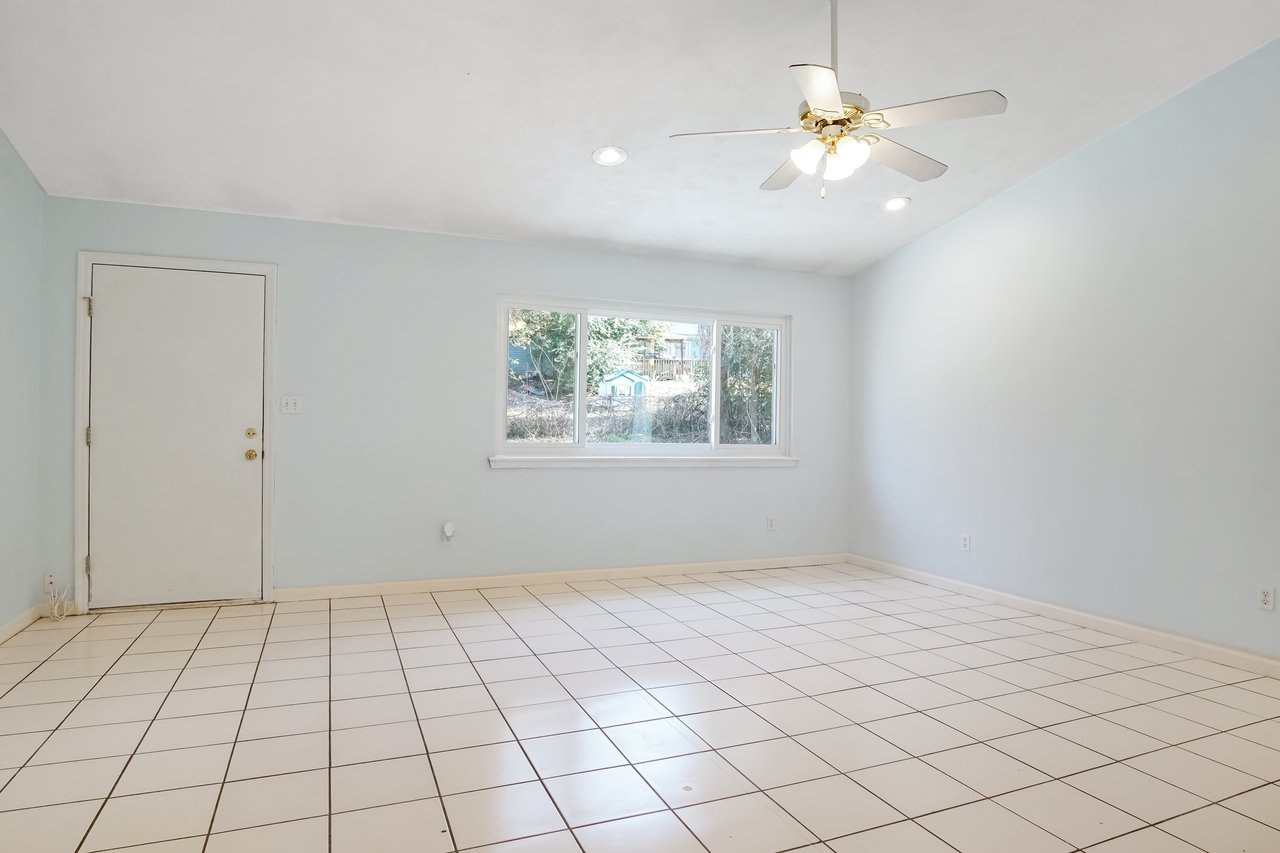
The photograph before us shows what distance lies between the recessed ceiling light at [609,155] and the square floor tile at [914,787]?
3020 millimetres

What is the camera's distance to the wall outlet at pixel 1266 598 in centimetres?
327

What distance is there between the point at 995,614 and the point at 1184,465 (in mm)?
1278

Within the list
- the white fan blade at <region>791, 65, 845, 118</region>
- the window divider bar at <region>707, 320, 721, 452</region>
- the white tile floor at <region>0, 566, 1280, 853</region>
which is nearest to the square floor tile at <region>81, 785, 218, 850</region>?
the white tile floor at <region>0, 566, 1280, 853</region>

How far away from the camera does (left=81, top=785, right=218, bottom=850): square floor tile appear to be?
73.5 inches

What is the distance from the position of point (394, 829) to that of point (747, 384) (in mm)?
4323

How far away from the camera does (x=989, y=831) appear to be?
1.96 m

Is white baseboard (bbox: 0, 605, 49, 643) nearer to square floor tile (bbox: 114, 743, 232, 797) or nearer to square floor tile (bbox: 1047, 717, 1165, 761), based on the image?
square floor tile (bbox: 114, 743, 232, 797)

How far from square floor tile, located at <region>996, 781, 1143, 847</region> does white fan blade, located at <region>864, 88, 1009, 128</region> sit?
2.03 metres

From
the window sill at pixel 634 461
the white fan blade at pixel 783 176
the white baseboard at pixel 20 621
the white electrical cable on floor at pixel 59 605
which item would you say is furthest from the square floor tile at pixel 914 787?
the white electrical cable on floor at pixel 59 605

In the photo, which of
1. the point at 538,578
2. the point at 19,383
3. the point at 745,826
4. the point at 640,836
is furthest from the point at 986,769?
the point at 19,383

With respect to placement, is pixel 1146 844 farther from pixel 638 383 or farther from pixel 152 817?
pixel 638 383

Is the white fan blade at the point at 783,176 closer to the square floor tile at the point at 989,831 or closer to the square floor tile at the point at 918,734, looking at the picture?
the square floor tile at the point at 918,734

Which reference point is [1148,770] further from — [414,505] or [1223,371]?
[414,505]

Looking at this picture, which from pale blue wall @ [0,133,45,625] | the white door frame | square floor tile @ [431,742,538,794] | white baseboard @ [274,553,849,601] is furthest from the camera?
white baseboard @ [274,553,849,601]
